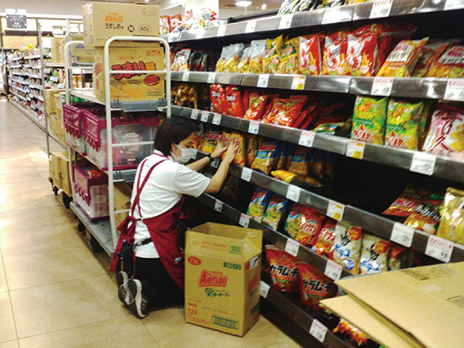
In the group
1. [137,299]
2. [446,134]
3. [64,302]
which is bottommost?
[64,302]

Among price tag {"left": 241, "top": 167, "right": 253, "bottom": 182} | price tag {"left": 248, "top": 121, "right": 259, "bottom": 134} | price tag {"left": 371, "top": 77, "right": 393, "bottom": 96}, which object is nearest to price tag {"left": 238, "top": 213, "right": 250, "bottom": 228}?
price tag {"left": 241, "top": 167, "right": 253, "bottom": 182}

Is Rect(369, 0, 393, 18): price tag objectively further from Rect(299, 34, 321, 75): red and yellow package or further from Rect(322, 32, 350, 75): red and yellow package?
Rect(299, 34, 321, 75): red and yellow package

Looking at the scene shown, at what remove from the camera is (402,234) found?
1.85 m

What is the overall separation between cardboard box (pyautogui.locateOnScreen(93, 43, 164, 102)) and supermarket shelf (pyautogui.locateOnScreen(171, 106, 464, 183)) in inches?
27.2

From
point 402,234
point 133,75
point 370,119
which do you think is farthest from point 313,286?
point 133,75

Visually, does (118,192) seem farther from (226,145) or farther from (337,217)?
(337,217)

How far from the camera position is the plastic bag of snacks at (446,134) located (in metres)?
1.72

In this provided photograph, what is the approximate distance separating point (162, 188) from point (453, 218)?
1.69m

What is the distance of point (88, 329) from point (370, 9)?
235cm

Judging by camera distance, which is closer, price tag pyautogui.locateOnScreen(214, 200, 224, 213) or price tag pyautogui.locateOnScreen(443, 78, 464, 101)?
price tag pyautogui.locateOnScreen(443, 78, 464, 101)

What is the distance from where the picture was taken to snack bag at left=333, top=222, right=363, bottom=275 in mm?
2201

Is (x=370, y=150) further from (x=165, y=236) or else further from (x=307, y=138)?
(x=165, y=236)

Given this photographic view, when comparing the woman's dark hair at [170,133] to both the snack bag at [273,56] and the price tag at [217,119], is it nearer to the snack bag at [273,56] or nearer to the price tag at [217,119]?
the price tag at [217,119]

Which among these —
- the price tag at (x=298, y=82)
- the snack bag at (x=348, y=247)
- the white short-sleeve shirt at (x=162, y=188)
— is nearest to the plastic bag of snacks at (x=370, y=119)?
the price tag at (x=298, y=82)
